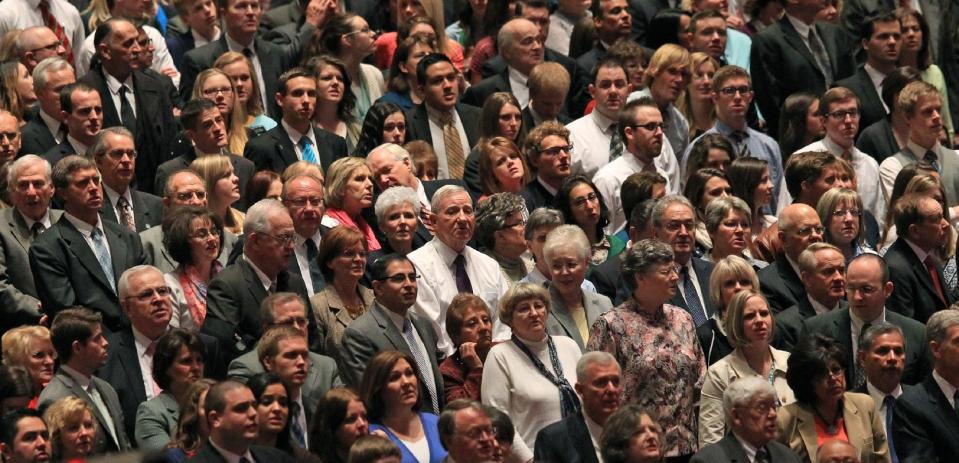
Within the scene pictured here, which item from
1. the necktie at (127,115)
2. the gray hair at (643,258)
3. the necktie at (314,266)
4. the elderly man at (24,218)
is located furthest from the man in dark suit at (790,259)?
the necktie at (127,115)

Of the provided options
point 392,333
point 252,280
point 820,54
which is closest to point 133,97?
point 252,280

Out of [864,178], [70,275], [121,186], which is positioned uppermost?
[70,275]

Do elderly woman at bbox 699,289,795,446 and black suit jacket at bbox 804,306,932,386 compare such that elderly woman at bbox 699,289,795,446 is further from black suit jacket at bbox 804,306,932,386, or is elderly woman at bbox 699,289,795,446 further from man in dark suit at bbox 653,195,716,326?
man in dark suit at bbox 653,195,716,326

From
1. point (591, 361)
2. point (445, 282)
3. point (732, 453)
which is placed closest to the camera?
point (732, 453)

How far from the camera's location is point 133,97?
12.4m

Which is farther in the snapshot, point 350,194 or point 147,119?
point 147,119

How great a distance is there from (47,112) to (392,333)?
2934 mm

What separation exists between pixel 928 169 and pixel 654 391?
114 inches

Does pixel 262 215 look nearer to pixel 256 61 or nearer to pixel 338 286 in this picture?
pixel 338 286

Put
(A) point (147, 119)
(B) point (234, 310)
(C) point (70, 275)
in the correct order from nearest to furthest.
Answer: (B) point (234, 310) < (C) point (70, 275) < (A) point (147, 119)

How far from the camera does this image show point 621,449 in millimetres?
9000

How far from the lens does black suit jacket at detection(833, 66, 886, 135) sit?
13.5 metres

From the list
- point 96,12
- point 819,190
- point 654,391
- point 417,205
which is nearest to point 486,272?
point 417,205

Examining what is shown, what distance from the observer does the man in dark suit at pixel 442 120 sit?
1244cm
